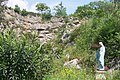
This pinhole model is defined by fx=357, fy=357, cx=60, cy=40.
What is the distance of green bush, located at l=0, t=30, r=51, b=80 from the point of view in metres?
9.62

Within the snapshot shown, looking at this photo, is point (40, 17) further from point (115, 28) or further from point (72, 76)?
point (72, 76)

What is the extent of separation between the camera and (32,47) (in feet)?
32.7

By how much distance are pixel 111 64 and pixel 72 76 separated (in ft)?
14.4

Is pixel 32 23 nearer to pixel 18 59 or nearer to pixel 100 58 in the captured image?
pixel 100 58

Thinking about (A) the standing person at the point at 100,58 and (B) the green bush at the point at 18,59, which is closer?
(B) the green bush at the point at 18,59

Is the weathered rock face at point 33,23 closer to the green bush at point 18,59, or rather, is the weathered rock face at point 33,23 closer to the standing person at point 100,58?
the standing person at point 100,58

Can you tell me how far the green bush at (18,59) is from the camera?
9617 millimetres

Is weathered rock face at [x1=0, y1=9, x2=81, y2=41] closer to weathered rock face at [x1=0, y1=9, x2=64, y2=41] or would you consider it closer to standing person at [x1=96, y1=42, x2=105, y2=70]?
weathered rock face at [x1=0, y1=9, x2=64, y2=41]

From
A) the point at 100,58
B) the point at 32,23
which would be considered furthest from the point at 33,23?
the point at 100,58

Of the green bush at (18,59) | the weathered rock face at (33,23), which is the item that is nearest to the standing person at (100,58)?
the green bush at (18,59)

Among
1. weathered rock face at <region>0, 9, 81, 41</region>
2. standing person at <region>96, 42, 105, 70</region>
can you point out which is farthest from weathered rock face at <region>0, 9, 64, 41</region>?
standing person at <region>96, 42, 105, 70</region>

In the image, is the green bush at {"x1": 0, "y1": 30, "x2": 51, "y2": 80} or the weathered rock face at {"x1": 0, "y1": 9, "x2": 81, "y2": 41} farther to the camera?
the weathered rock face at {"x1": 0, "y1": 9, "x2": 81, "y2": 41}

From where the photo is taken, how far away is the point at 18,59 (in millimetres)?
9625

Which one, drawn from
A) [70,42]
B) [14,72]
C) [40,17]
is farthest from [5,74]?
[40,17]
